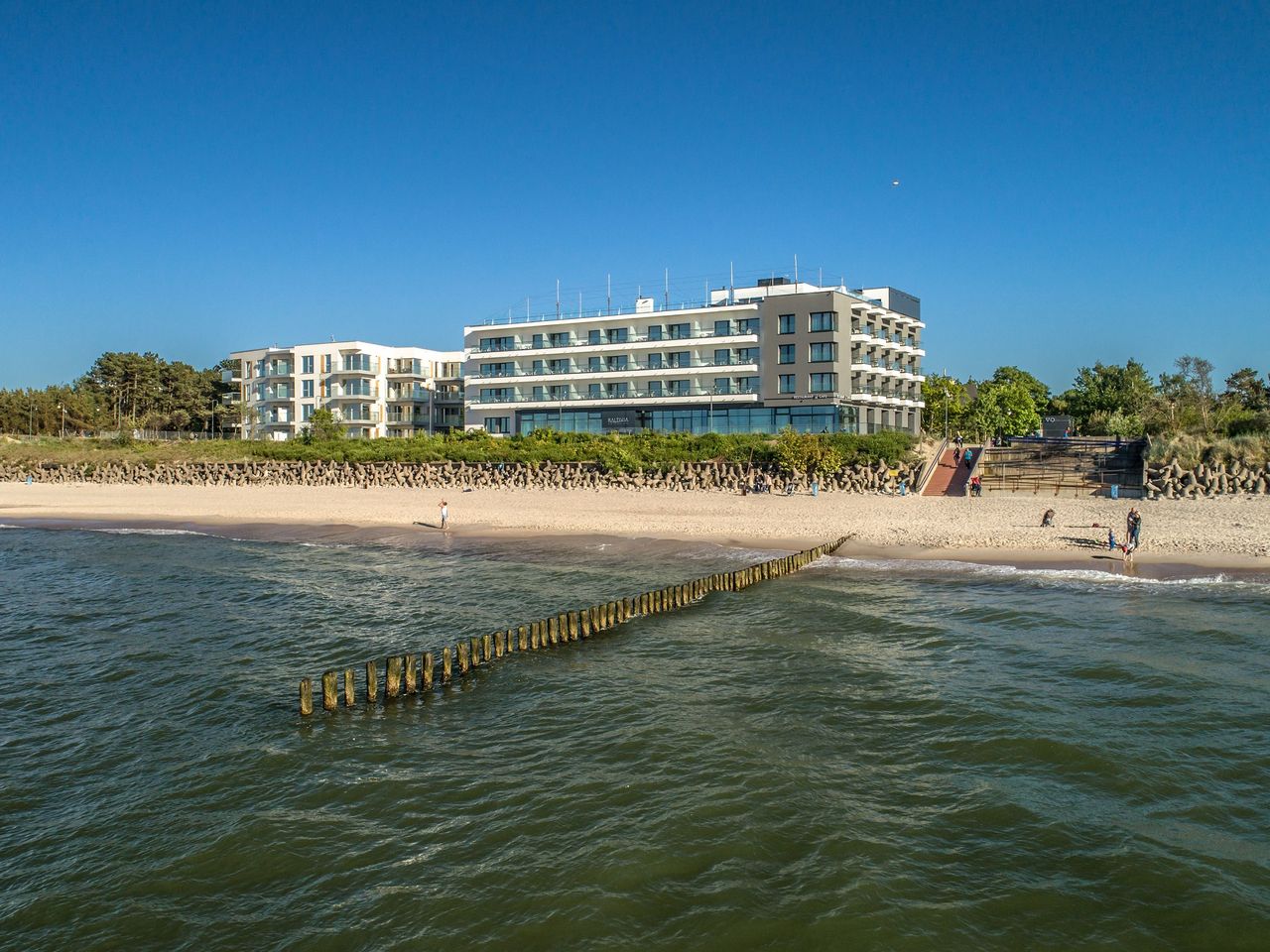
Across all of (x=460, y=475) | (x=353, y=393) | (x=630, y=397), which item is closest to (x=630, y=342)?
(x=630, y=397)

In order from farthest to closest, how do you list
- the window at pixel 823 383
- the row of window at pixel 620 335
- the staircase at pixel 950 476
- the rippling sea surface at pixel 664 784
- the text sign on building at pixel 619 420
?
the text sign on building at pixel 619 420, the row of window at pixel 620 335, the window at pixel 823 383, the staircase at pixel 950 476, the rippling sea surface at pixel 664 784

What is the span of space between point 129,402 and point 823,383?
98.5 m

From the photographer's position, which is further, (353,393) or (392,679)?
(353,393)

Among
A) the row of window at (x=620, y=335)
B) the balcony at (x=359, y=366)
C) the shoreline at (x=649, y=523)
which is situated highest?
the row of window at (x=620, y=335)

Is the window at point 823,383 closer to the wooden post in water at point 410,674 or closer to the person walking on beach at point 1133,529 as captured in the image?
the person walking on beach at point 1133,529

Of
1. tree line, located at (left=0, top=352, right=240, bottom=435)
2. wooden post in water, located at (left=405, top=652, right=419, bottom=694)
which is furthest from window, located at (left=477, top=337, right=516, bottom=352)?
wooden post in water, located at (left=405, top=652, right=419, bottom=694)

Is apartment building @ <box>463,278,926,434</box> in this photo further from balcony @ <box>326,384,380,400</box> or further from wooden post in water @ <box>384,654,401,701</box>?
wooden post in water @ <box>384,654,401,701</box>

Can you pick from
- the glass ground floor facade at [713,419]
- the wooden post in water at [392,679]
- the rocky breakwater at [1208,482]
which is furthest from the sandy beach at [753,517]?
the wooden post in water at [392,679]

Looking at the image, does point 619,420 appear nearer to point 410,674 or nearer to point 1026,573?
point 1026,573

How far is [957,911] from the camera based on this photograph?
11.2 m

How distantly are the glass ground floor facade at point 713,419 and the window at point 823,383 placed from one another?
1295 mm

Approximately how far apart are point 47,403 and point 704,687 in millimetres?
122718

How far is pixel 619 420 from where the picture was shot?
79500 mm

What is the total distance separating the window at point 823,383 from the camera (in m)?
69.6
